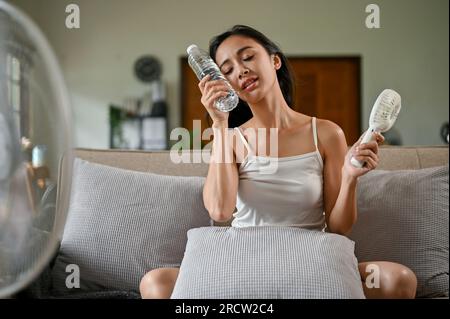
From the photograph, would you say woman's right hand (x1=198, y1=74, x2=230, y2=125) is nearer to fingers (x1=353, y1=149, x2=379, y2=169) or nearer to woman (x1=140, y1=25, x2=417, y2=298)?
woman (x1=140, y1=25, x2=417, y2=298)

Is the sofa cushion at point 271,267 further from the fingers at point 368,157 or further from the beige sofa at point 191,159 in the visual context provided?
the beige sofa at point 191,159

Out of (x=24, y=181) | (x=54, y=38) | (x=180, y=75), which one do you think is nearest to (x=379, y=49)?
(x=180, y=75)

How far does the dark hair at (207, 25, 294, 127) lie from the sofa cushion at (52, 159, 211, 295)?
0.25 metres

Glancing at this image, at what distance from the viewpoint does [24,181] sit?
36cm

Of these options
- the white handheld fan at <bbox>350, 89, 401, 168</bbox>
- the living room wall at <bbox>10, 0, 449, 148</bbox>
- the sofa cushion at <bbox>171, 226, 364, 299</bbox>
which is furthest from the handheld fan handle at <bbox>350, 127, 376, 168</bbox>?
the living room wall at <bbox>10, 0, 449, 148</bbox>

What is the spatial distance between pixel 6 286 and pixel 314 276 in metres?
0.38

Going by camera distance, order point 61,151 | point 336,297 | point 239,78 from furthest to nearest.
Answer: point 239,78
point 336,297
point 61,151

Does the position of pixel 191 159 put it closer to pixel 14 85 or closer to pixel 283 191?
pixel 283 191

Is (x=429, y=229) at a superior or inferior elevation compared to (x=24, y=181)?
inferior

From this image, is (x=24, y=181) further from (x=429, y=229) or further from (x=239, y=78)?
(x=429, y=229)

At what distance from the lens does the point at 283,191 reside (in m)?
0.83

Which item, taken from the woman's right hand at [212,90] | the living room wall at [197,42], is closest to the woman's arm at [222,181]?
the woman's right hand at [212,90]

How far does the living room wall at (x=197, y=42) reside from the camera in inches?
149

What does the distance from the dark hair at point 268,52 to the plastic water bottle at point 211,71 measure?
0.07 meters
